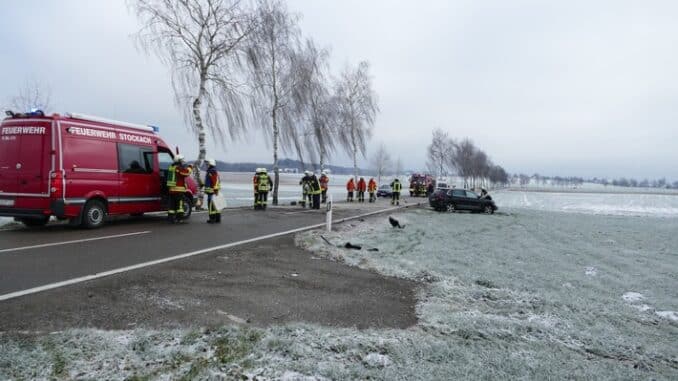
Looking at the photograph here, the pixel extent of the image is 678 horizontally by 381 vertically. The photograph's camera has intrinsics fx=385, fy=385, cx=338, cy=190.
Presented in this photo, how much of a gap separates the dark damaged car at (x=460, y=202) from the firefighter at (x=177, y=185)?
54.6 ft

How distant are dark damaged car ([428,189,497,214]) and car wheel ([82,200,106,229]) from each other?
1851 centimetres

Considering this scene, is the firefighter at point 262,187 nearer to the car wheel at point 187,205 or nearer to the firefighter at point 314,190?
the firefighter at point 314,190

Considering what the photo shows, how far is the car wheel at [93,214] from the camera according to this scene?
28.5 feet

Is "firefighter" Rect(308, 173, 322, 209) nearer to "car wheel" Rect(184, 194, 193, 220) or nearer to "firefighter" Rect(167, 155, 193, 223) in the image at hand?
"car wheel" Rect(184, 194, 193, 220)

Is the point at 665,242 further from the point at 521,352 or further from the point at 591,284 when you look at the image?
the point at 521,352

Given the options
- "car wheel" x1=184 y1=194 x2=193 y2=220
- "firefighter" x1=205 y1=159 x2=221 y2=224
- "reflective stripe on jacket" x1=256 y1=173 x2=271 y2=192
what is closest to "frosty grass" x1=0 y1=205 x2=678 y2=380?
"firefighter" x1=205 y1=159 x2=221 y2=224

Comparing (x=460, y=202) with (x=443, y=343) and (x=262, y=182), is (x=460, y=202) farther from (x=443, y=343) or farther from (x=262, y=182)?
(x=443, y=343)

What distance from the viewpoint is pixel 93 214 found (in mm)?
8891

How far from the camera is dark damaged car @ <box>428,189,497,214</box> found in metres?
23.4

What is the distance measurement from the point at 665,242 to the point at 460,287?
12.2 m

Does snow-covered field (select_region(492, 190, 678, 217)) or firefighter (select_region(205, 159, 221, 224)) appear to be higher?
firefighter (select_region(205, 159, 221, 224))

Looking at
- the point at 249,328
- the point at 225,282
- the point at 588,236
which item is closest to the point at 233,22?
the point at 225,282

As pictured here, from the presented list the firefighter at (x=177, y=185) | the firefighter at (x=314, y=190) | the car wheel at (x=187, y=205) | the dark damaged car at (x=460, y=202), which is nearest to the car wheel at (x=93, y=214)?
the firefighter at (x=177, y=185)

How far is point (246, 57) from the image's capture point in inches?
672
